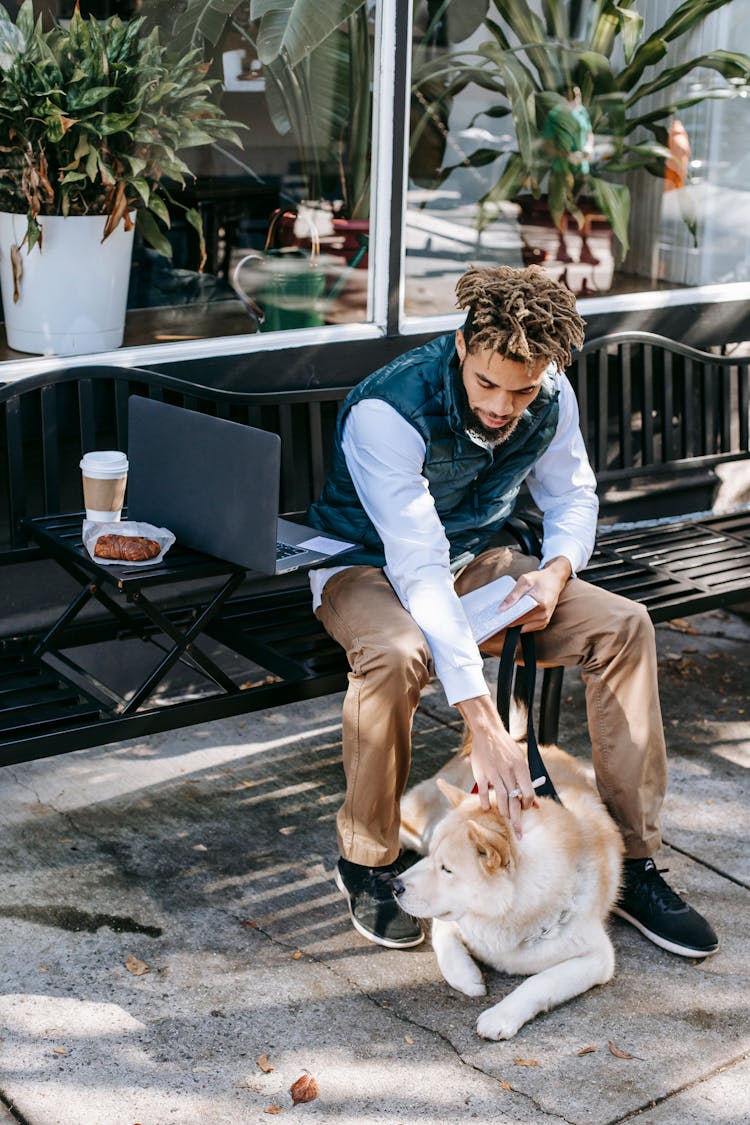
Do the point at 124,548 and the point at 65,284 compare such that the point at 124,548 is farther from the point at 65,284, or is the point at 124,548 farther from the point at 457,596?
the point at 65,284

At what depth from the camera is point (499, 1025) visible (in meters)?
3.10

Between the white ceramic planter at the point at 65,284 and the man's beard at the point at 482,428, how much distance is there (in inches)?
55.8

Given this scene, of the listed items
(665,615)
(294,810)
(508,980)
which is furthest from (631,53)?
(508,980)

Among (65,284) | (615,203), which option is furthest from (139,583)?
(615,203)

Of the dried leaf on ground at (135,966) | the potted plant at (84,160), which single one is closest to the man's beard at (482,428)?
the potted plant at (84,160)

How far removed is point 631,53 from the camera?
5.39m

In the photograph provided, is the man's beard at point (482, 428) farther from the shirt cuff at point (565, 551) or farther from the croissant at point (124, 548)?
the croissant at point (124, 548)

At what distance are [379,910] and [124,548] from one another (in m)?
1.10

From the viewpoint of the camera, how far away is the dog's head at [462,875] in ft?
10.2

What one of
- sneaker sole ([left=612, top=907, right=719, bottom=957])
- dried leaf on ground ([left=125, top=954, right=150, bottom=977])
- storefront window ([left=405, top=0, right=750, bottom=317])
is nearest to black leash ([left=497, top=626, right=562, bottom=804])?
sneaker sole ([left=612, top=907, right=719, bottom=957])

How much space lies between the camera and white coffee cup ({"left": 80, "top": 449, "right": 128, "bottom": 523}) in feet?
11.3

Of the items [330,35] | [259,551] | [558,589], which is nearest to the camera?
[259,551]

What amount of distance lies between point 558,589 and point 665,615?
68cm

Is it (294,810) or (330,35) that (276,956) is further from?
(330,35)
